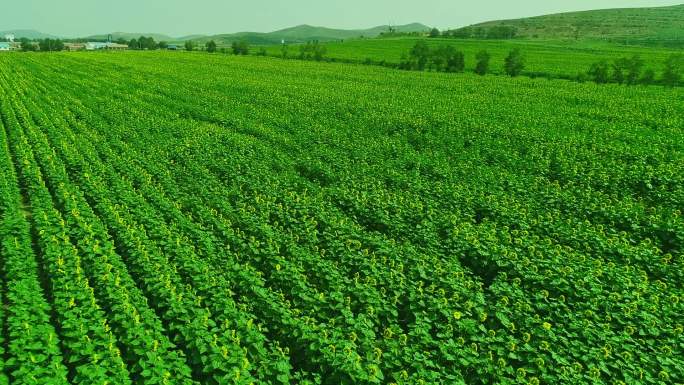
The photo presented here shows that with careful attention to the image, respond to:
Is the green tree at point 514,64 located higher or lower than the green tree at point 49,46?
lower

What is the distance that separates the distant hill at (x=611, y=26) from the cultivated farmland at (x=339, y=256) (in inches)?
4802

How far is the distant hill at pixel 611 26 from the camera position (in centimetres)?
12862

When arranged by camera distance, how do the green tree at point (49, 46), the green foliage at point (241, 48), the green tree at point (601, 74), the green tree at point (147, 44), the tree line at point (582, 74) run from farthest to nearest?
the green tree at point (147, 44), the green tree at point (49, 46), the green foliage at point (241, 48), the green tree at point (601, 74), the tree line at point (582, 74)

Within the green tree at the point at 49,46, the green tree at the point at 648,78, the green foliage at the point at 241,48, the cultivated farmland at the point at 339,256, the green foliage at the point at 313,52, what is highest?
the green tree at the point at 49,46

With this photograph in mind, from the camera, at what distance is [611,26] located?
486 ft

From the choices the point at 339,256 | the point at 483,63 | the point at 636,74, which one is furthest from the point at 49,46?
the point at 339,256

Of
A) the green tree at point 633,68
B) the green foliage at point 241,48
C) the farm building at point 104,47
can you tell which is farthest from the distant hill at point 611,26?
the farm building at point 104,47

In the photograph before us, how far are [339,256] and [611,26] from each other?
175m

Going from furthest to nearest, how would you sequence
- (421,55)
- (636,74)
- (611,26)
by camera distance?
(611,26) < (421,55) < (636,74)

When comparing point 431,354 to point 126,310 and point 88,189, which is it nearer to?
point 126,310

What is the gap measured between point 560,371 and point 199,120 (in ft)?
80.0

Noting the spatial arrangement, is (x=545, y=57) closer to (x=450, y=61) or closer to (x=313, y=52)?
(x=450, y=61)

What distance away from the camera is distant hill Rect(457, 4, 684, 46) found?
129 m

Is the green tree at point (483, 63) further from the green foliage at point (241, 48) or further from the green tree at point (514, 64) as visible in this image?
the green foliage at point (241, 48)
